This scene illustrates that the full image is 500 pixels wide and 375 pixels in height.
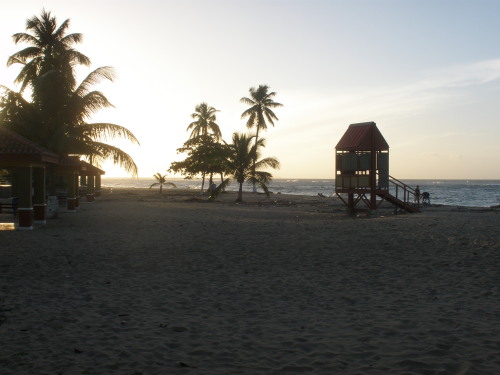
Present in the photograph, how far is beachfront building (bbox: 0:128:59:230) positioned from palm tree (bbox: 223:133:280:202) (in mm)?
16836

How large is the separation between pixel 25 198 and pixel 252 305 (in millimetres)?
12085

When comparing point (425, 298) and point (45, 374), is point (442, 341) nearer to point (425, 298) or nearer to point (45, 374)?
point (425, 298)

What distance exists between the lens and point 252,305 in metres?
7.05

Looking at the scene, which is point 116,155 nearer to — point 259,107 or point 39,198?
point 39,198

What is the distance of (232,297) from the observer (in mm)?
7527

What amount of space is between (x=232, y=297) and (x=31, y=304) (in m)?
3.06

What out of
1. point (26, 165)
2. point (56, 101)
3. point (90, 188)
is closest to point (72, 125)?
point (56, 101)

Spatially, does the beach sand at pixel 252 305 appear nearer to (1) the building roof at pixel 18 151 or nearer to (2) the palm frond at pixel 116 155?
(1) the building roof at pixel 18 151

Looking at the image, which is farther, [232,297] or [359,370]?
[232,297]

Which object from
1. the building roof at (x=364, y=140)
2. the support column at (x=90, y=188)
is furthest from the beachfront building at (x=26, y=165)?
the support column at (x=90, y=188)

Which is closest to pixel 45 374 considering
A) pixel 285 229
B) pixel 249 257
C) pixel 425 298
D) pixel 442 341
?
pixel 442 341

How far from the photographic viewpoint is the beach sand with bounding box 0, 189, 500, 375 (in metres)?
4.80

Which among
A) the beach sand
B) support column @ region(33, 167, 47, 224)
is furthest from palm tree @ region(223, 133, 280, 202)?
the beach sand

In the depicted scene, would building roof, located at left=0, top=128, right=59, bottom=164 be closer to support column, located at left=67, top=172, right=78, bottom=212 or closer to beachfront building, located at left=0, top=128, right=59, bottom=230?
beachfront building, located at left=0, top=128, right=59, bottom=230
